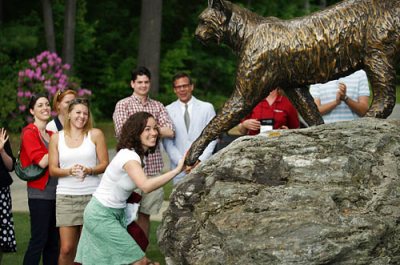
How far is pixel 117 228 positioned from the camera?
6648 mm

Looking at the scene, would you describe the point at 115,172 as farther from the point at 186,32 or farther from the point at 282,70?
the point at 186,32

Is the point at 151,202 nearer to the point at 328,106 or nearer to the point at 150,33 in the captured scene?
the point at 328,106

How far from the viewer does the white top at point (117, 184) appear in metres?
6.65

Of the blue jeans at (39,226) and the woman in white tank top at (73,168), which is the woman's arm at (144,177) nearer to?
the woman in white tank top at (73,168)

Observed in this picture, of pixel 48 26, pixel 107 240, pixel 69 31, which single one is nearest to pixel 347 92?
pixel 107 240

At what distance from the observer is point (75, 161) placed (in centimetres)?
748

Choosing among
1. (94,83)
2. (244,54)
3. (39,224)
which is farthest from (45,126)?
(94,83)

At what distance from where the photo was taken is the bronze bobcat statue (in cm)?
642

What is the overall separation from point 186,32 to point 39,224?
22.7 meters

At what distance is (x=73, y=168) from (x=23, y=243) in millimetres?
3409

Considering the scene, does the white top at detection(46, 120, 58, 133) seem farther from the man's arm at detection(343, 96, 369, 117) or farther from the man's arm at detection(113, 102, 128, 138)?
the man's arm at detection(343, 96, 369, 117)

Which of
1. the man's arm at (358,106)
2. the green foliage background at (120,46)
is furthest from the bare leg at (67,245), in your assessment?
the green foliage background at (120,46)

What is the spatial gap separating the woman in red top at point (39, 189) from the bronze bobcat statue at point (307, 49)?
5.68ft

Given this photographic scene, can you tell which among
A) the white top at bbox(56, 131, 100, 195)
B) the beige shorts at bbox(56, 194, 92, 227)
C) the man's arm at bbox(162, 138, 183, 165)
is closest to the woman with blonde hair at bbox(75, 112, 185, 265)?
the beige shorts at bbox(56, 194, 92, 227)
